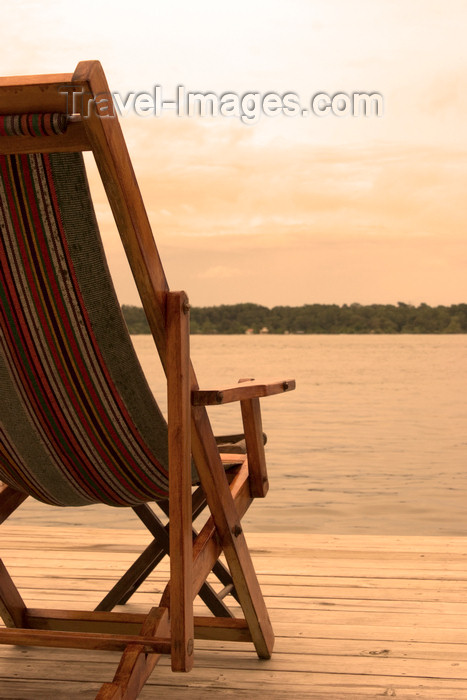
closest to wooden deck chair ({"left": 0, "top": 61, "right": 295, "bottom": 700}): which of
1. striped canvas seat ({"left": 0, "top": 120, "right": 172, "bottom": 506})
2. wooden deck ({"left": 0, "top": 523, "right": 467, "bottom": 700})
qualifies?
striped canvas seat ({"left": 0, "top": 120, "right": 172, "bottom": 506})

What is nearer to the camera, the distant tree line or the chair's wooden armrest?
the chair's wooden armrest

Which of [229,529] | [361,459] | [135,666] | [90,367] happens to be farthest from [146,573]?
[361,459]

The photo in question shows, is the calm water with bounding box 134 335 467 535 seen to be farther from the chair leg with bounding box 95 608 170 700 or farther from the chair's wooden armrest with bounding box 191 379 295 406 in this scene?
the chair leg with bounding box 95 608 170 700

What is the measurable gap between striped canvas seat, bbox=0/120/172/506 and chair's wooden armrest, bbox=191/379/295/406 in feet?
0.35

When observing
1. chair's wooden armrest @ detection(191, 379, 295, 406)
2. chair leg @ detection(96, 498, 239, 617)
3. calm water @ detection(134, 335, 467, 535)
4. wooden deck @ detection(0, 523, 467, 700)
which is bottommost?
calm water @ detection(134, 335, 467, 535)

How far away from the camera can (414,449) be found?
10.4 m

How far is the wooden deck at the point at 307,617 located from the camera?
2.15 metres

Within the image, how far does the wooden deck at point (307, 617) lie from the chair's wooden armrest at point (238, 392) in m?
0.68

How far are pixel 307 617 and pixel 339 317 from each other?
903 inches

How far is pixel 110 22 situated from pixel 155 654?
67.1m

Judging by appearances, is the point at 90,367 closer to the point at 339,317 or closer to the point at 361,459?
the point at 361,459

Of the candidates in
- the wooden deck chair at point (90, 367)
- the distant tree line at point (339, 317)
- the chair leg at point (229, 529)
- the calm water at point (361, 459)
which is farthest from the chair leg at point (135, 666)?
the distant tree line at point (339, 317)

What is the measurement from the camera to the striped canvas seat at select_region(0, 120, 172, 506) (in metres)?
1.61

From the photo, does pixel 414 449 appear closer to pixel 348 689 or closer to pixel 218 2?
pixel 348 689
